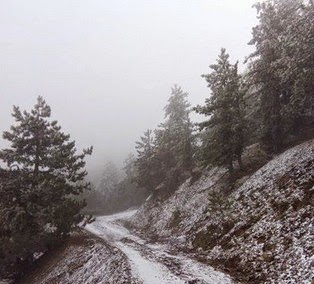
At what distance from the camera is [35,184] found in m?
28.6

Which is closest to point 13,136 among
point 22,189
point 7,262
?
point 22,189

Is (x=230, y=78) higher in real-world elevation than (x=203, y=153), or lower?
higher

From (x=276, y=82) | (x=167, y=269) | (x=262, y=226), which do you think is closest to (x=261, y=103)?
(x=276, y=82)

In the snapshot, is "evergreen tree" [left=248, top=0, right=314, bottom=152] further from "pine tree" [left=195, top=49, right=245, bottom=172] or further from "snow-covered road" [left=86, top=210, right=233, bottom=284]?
"snow-covered road" [left=86, top=210, right=233, bottom=284]

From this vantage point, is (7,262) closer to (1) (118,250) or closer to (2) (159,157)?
(1) (118,250)

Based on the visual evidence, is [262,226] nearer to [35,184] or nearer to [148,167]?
[35,184]

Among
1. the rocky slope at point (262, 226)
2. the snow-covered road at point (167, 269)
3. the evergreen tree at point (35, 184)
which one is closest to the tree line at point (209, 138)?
the evergreen tree at point (35, 184)

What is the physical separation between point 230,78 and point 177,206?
48.1ft

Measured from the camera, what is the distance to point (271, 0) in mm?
27547

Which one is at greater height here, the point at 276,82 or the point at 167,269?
the point at 276,82

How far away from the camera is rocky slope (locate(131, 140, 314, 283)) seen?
47.5ft

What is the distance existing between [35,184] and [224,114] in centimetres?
1653

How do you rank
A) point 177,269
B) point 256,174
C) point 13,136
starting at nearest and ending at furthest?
1. point 177,269
2. point 256,174
3. point 13,136

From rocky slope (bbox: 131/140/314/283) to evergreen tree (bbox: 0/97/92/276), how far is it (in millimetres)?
9750
